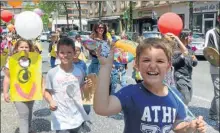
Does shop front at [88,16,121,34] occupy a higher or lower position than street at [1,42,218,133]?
higher

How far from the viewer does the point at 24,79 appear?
Result: 316cm

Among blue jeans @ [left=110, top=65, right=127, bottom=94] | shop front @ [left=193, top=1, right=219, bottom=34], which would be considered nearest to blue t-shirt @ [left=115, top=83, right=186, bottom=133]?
blue jeans @ [left=110, top=65, right=127, bottom=94]

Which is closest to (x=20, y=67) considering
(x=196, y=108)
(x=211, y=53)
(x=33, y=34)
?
(x=33, y=34)

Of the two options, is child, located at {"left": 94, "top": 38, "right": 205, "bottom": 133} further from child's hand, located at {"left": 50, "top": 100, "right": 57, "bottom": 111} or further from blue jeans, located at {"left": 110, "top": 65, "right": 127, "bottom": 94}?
blue jeans, located at {"left": 110, "top": 65, "right": 127, "bottom": 94}

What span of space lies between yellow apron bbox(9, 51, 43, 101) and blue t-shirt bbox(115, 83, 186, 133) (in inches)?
71.2

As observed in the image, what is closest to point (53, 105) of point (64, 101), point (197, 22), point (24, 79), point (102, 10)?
point (64, 101)

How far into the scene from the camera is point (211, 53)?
Answer: 390 centimetres

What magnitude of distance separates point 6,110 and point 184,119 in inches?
152

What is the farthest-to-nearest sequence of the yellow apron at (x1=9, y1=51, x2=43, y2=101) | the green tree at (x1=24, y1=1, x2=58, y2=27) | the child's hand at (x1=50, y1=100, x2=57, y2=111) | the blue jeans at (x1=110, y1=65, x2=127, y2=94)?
1. the green tree at (x1=24, y1=1, x2=58, y2=27)
2. the blue jeans at (x1=110, y1=65, x2=127, y2=94)
3. the yellow apron at (x1=9, y1=51, x2=43, y2=101)
4. the child's hand at (x1=50, y1=100, x2=57, y2=111)

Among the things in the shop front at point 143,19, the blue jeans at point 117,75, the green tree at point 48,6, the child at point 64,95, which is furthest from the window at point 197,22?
the child at point 64,95

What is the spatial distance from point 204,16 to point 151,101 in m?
19.1

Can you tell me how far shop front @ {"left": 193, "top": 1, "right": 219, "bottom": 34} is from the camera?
18.2 m

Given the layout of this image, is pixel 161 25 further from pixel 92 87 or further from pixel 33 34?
pixel 33 34

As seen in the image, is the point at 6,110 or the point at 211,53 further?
the point at 6,110
